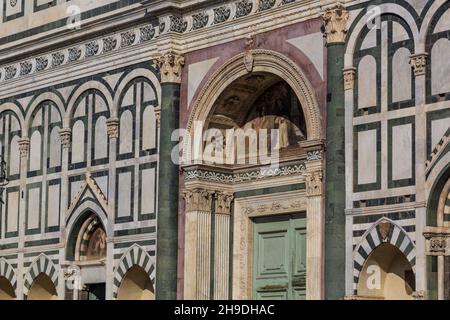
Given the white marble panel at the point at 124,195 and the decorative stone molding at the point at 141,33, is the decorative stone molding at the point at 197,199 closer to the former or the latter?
the white marble panel at the point at 124,195

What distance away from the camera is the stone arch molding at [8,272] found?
32.1 meters

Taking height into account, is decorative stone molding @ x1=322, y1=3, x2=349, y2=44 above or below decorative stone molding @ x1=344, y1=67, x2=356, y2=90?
above

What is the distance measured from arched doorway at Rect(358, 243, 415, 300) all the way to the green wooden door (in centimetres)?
254

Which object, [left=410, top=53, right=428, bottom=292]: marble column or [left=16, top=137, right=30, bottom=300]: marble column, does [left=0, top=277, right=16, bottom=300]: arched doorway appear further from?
[left=410, top=53, right=428, bottom=292]: marble column

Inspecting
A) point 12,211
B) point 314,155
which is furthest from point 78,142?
point 314,155

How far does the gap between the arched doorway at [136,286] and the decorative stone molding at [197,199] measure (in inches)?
90.6

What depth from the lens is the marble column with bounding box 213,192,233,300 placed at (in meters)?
27.5

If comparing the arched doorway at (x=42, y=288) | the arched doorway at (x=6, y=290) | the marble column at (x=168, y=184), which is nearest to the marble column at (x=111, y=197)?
the marble column at (x=168, y=184)

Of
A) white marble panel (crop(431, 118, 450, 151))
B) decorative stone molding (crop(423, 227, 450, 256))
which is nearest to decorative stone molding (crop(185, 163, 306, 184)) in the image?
white marble panel (crop(431, 118, 450, 151))

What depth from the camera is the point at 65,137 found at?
31.1 metres

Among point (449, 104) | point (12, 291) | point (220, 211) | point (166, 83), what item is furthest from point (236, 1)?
point (12, 291)

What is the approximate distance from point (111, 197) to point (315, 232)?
6.39 m

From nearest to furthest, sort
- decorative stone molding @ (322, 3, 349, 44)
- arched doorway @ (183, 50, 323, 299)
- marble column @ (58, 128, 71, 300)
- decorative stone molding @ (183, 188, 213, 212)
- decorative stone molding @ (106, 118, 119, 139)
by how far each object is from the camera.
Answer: decorative stone molding @ (322, 3, 349, 44) < arched doorway @ (183, 50, 323, 299) < decorative stone molding @ (183, 188, 213, 212) < decorative stone molding @ (106, 118, 119, 139) < marble column @ (58, 128, 71, 300)
